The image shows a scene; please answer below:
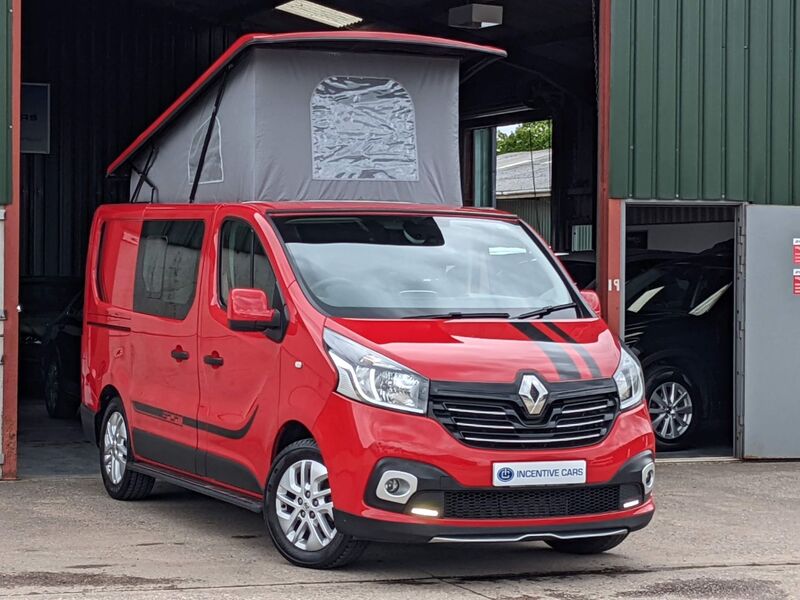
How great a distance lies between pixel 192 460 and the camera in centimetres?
863

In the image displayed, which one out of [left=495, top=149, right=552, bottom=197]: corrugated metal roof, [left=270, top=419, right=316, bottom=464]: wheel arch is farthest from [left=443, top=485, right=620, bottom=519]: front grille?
[left=495, top=149, right=552, bottom=197]: corrugated metal roof

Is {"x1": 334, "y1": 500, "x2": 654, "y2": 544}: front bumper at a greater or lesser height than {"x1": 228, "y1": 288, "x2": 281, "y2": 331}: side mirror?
lesser

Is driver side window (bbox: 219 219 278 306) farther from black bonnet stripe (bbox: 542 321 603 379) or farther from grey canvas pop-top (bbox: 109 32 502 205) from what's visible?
black bonnet stripe (bbox: 542 321 603 379)

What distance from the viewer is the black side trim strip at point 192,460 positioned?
7.96 metres

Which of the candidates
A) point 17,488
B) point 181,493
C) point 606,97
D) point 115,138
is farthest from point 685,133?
point 115,138

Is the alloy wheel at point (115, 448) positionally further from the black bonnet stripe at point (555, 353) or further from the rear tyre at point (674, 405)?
the rear tyre at point (674, 405)

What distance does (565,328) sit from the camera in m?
7.66

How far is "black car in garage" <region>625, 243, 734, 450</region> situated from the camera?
43.4 ft

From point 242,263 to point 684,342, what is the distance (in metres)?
6.25

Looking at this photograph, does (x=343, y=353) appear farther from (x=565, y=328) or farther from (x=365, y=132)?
(x=365, y=132)

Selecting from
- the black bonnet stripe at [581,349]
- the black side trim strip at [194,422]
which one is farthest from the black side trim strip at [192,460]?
the black bonnet stripe at [581,349]

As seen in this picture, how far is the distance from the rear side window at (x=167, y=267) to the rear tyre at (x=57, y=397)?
20.6 feet

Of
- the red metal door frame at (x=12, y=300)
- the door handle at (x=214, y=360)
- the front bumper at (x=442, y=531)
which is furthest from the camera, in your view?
the red metal door frame at (x=12, y=300)

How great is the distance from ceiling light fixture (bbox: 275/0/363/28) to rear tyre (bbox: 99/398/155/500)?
32.7 ft
